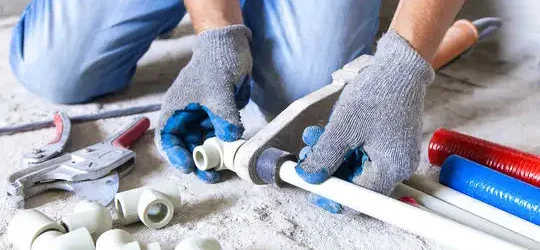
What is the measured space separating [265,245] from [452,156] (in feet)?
1.17

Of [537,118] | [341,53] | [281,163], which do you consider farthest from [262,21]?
[537,118]

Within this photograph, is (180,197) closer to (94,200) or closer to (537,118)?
(94,200)

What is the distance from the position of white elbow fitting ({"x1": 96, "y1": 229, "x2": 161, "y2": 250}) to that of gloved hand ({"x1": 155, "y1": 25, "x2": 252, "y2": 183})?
0.75 ft

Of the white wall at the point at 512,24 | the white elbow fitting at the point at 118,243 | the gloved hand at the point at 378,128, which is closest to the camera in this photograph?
the white elbow fitting at the point at 118,243

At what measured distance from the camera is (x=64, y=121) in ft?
4.23

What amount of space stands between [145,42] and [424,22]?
26.8 inches

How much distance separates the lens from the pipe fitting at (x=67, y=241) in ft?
2.82

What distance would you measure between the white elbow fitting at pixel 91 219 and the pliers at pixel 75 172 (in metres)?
0.08

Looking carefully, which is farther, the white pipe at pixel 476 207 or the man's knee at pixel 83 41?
the man's knee at pixel 83 41

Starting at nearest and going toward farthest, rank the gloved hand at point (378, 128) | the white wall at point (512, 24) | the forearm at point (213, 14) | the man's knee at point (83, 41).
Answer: the gloved hand at point (378, 128) < the forearm at point (213, 14) < the man's knee at point (83, 41) < the white wall at point (512, 24)

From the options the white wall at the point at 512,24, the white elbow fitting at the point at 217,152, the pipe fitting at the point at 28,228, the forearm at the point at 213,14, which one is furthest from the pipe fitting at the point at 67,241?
the white wall at the point at 512,24

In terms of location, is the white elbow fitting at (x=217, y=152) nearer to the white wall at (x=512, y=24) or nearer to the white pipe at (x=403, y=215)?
the white pipe at (x=403, y=215)

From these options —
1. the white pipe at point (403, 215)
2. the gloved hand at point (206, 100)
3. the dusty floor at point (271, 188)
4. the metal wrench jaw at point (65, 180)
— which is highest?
the gloved hand at point (206, 100)

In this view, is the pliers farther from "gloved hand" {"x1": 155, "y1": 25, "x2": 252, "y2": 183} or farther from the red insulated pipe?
the red insulated pipe
